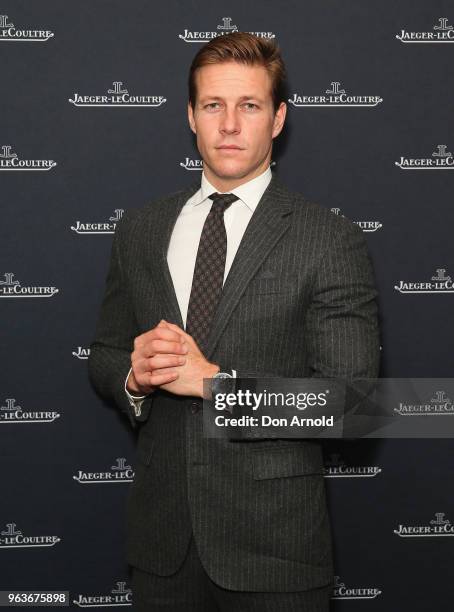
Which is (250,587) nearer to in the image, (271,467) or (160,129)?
(271,467)

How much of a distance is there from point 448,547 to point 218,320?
145 centimetres

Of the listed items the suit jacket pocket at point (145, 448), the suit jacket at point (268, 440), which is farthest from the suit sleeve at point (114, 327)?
the suit jacket at point (268, 440)

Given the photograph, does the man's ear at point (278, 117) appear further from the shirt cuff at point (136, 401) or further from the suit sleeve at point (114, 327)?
the shirt cuff at point (136, 401)

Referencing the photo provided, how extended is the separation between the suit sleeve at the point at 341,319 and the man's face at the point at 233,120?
0.97ft

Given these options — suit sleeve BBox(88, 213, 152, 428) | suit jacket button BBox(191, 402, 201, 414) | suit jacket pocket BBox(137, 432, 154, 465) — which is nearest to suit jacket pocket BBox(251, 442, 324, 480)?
suit jacket button BBox(191, 402, 201, 414)

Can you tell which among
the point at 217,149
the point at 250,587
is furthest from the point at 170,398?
the point at 217,149

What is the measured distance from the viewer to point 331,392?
183 centimetres

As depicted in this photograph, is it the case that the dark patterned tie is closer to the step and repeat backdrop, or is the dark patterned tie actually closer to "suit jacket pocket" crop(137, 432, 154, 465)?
"suit jacket pocket" crop(137, 432, 154, 465)

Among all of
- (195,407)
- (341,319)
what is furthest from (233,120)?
(195,407)

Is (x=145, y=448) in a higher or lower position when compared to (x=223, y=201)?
lower

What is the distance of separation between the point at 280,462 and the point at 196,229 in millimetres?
612

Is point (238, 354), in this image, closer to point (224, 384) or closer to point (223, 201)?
point (224, 384)

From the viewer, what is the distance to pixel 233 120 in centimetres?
198

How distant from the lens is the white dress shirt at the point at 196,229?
6.48 feet
